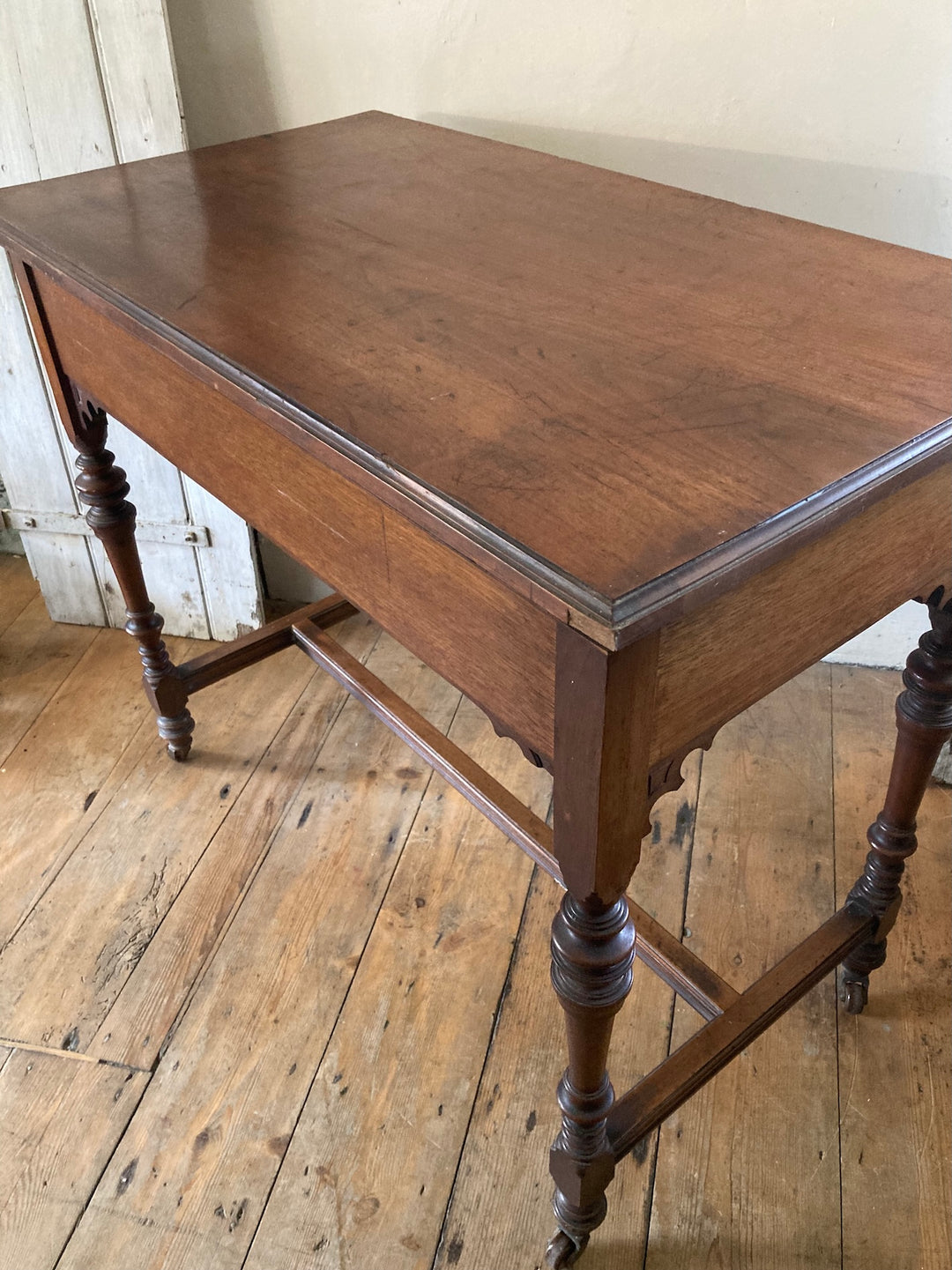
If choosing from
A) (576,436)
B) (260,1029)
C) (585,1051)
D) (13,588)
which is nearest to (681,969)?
(585,1051)

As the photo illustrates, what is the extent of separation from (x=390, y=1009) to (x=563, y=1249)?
0.40 meters

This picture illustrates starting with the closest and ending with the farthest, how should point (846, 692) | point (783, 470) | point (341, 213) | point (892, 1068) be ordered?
1. point (783, 470)
2. point (341, 213)
3. point (892, 1068)
4. point (846, 692)

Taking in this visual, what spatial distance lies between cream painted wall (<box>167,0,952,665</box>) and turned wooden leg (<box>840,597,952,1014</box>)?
0.75 metres

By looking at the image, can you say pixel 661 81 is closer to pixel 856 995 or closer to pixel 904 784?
pixel 904 784

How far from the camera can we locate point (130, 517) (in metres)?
1.67

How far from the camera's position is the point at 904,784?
4.21 feet

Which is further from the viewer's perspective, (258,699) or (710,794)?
(258,699)

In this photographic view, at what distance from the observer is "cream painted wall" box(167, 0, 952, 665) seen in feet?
4.89

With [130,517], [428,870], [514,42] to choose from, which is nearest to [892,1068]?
[428,870]

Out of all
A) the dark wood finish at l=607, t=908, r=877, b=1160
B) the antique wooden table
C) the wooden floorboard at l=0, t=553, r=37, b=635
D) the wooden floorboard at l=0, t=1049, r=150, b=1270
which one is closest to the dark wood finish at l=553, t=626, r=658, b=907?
the antique wooden table

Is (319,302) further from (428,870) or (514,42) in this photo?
(428,870)

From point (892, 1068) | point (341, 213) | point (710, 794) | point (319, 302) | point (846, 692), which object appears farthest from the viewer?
point (846, 692)

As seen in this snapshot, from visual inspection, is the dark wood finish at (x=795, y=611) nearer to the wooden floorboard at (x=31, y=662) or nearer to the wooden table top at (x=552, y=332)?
the wooden table top at (x=552, y=332)

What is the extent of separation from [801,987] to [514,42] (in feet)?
4.63
